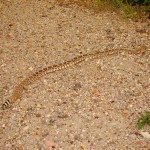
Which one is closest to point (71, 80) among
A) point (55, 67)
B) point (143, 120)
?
point (55, 67)

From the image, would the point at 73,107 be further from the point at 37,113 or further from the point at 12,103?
the point at 12,103

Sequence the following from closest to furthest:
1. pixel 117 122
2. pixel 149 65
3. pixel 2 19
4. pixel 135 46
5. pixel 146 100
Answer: pixel 117 122 < pixel 146 100 < pixel 149 65 < pixel 135 46 < pixel 2 19

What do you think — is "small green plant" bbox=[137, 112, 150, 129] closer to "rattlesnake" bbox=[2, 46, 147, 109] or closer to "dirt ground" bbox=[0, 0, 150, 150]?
"dirt ground" bbox=[0, 0, 150, 150]

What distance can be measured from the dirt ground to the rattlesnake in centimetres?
9

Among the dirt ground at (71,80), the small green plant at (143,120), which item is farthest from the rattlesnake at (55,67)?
the small green plant at (143,120)

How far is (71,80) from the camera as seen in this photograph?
7.14 metres

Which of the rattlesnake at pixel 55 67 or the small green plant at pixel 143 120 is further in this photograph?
the rattlesnake at pixel 55 67

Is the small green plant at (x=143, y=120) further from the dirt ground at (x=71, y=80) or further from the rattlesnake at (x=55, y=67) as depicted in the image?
the rattlesnake at (x=55, y=67)

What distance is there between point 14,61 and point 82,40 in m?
1.53

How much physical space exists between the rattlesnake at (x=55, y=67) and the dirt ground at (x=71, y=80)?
0.29 ft

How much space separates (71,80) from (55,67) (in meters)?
0.43

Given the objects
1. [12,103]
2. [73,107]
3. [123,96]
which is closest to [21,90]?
[12,103]

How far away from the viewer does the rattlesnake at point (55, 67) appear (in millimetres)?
6595

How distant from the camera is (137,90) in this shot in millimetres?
6801
